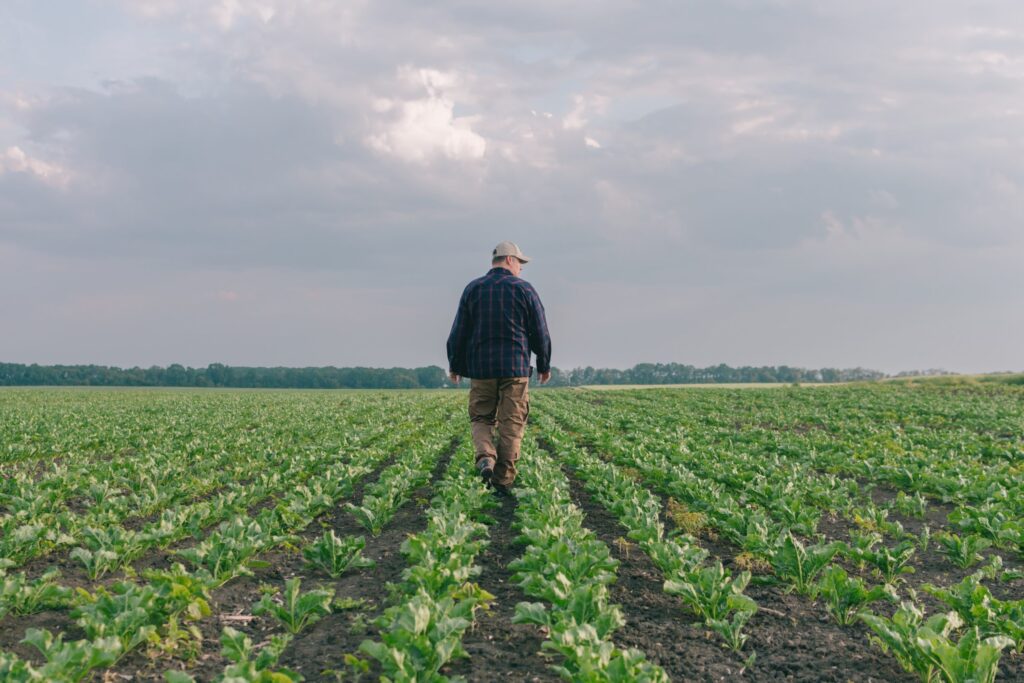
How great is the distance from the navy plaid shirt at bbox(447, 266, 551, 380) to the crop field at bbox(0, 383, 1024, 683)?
1447 mm

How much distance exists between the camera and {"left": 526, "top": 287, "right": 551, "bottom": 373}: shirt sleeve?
888 centimetres

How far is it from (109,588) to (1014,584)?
23.9 feet

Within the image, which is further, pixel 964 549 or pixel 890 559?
pixel 964 549

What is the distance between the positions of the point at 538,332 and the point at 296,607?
5.20 meters

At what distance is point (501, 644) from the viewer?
418 cm

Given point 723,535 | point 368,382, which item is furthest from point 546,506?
point 368,382

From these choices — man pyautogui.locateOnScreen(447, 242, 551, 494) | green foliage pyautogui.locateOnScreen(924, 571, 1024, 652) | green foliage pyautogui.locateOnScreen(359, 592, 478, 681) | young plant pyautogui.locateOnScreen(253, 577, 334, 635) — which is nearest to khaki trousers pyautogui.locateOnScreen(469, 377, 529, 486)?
man pyautogui.locateOnScreen(447, 242, 551, 494)

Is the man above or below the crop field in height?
above

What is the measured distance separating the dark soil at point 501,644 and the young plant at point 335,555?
1.01 meters

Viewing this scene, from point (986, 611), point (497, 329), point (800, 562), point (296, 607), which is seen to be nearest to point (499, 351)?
point (497, 329)

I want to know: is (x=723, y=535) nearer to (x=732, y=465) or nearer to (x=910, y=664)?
(x=910, y=664)

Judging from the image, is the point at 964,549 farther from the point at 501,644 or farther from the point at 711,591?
the point at 501,644

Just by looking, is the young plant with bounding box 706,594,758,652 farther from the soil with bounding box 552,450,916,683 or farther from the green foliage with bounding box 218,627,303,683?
the green foliage with bounding box 218,627,303,683

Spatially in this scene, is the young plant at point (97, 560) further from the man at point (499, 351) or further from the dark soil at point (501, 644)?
the man at point (499, 351)
